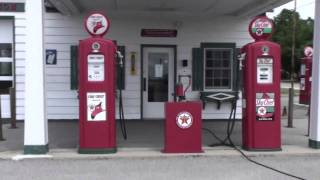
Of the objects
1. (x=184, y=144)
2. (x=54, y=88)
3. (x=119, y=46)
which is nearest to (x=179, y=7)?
(x=119, y=46)

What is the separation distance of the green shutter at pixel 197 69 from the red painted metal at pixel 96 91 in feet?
19.5

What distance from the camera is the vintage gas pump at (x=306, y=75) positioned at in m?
19.9

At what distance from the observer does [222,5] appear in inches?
542

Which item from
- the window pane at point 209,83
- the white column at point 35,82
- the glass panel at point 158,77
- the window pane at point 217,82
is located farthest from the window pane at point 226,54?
the white column at point 35,82

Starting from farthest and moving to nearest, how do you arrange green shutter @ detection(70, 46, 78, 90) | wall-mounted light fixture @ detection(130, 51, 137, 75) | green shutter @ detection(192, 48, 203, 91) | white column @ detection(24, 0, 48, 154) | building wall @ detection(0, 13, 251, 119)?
green shutter @ detection(192, 48, 203, 91) < wall-mounted light fixture @ detection(130, 51, 137, 75) < building wall @ detection(0, 13, 251, 119) < green shutter @ detection(70, 46, 78, 90) < white column @ detection(24, 0, 48, 154)

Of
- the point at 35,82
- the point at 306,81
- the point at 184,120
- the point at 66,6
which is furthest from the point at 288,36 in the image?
the point at 35,82

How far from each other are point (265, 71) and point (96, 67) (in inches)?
126

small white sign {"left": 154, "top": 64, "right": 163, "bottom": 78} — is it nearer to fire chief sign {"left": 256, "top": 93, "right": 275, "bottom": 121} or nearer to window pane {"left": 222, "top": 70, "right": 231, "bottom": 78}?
window pane {"left": 222, "top": 70, "right": 231, "bottom": 78}

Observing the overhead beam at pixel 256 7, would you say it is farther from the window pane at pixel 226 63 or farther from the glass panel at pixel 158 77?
the glass panel at pixel 158 77

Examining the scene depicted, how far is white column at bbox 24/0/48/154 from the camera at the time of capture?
9383 mm

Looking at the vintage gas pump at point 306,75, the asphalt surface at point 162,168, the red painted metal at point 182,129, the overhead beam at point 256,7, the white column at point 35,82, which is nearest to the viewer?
the asphalt surface at point 162,168

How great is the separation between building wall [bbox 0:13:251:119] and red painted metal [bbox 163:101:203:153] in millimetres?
5613

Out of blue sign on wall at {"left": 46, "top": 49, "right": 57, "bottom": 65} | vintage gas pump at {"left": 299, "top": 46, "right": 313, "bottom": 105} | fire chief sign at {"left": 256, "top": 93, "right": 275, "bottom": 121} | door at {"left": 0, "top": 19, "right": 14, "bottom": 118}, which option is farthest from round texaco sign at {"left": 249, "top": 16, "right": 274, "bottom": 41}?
vintage gas pump at {"left": 299, "top": 46, "right": 313, "bottom": 105}

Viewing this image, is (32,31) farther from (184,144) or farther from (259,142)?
(259,142)
